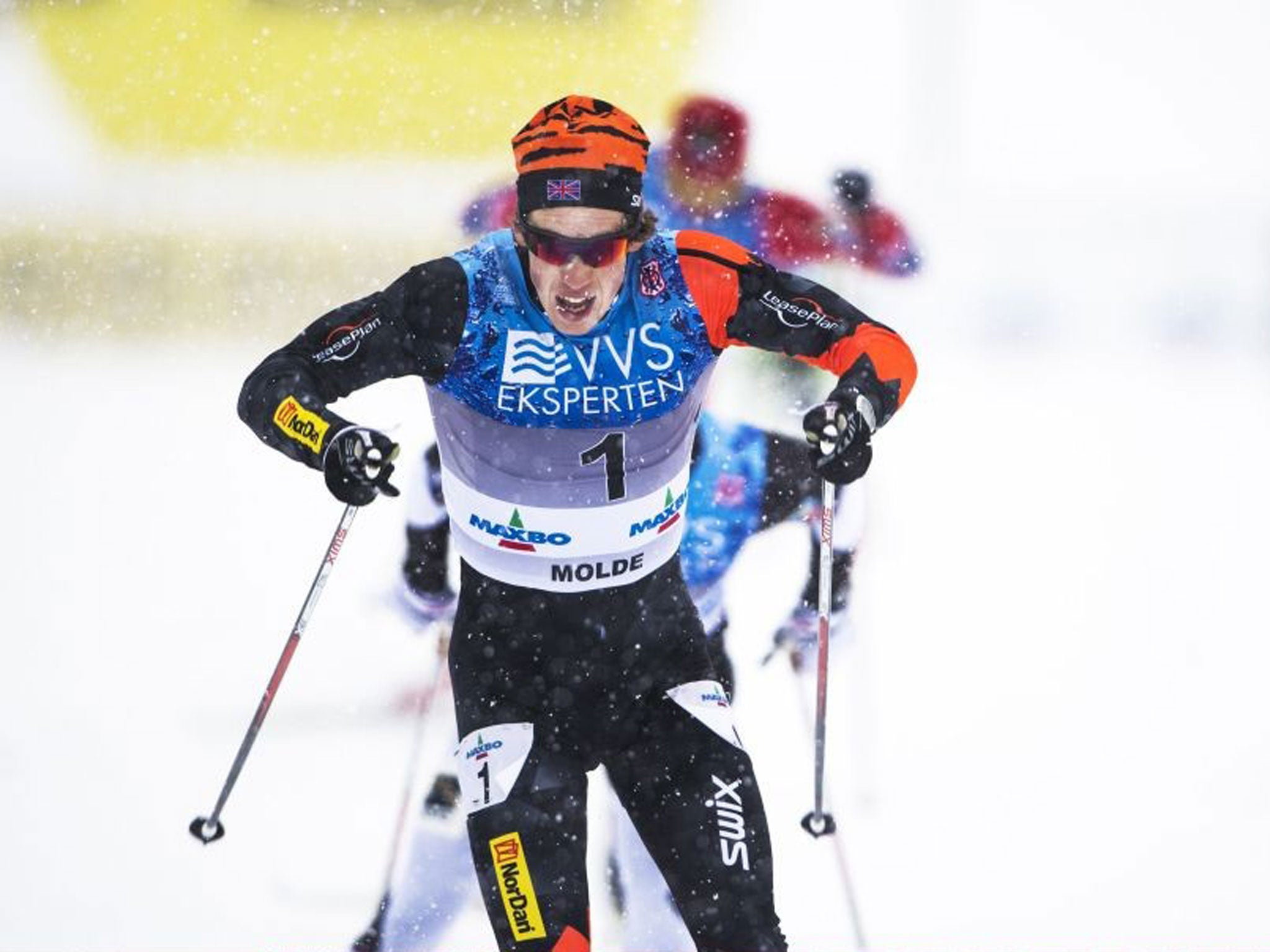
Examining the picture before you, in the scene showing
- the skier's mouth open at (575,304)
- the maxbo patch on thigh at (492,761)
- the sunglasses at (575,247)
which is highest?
the sunglasses at (575,247)

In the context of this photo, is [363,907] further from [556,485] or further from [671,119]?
[671,119]

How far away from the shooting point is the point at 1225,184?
5.78m

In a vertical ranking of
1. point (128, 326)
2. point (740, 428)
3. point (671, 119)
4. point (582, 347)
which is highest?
point (671, 119)

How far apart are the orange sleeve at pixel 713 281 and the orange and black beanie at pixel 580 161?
0.18 m

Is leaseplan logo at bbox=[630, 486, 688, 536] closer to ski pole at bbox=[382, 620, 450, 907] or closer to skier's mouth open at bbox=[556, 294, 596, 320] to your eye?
skier's mouth open at bbox=[556, 294, 596, 320]

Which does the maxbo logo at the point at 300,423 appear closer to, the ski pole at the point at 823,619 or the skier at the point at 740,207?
the ski pole at the point at 823,619

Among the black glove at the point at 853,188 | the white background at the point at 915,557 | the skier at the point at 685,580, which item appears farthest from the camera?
the black glove at the point at 853,188

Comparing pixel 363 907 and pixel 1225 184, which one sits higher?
pixel 1225 184

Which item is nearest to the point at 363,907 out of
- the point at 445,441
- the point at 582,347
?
the point at 445,441

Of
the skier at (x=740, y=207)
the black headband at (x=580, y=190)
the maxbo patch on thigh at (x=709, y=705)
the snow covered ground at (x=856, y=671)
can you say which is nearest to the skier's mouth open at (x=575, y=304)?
the black headband at (x=580, y=190)

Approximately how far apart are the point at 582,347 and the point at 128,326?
3.34 meters

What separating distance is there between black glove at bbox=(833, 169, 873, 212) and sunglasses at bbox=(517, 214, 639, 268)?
10.0 ft

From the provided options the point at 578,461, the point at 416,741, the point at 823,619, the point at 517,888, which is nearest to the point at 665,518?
the point at 578,461

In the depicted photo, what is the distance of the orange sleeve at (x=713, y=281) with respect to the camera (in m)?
2.94
